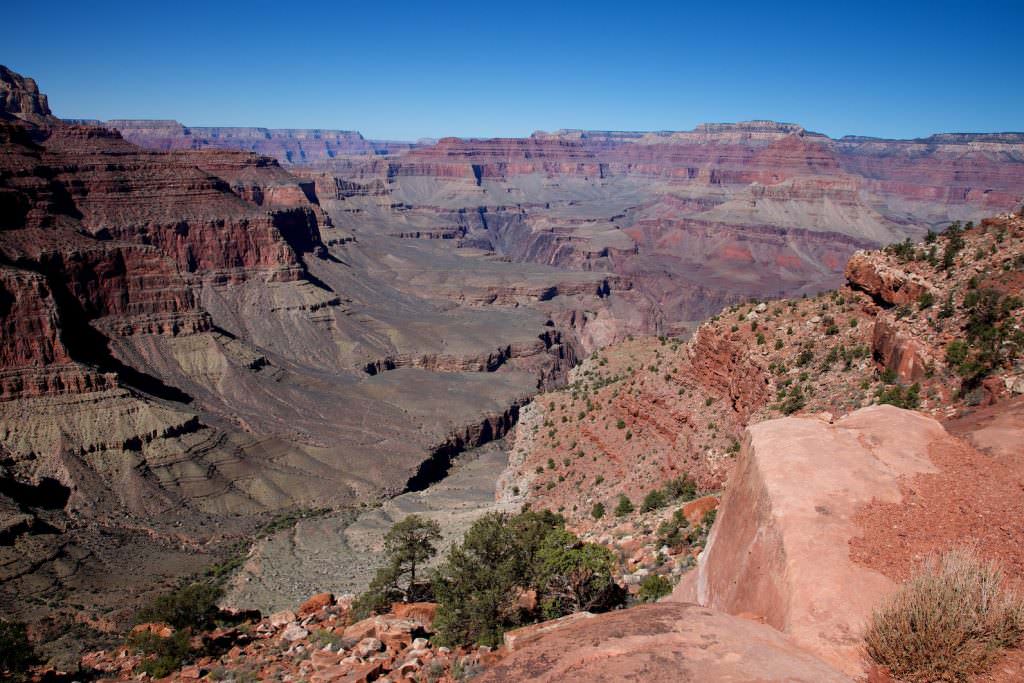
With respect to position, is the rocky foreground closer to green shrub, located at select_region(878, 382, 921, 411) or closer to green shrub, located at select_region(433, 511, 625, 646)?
green shrub, located at select_region(878, 382, 921, 411)

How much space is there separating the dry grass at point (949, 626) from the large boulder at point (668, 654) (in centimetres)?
76

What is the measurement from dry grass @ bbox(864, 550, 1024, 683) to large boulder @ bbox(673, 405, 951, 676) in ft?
1.81

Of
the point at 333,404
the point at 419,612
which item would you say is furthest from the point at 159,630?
the point at 333,404

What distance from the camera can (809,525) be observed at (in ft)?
32.0

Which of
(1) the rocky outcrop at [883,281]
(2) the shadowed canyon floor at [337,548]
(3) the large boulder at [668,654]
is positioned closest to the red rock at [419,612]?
(2) the shadowed canyon floor at [337,548]

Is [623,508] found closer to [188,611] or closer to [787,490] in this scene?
[188,611]

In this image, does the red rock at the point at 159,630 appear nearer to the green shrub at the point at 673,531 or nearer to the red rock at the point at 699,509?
the green shrub at the point at 673,531

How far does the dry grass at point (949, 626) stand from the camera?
7.37 metres

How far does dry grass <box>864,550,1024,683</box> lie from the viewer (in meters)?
7.37

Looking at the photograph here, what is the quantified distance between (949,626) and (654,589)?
33.7 ft

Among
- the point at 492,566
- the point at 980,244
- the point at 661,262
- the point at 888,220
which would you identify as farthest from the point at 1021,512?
the point at 888,220

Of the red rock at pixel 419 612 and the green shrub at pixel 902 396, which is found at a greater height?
the green shrub at pixel 902 396

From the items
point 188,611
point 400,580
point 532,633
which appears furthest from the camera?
point 400,580

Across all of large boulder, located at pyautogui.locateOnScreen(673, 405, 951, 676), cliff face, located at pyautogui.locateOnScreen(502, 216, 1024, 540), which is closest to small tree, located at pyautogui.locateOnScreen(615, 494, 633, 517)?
cliff face, located at pyautogui.locateOnScreen(502, 216, 1024, 540)
